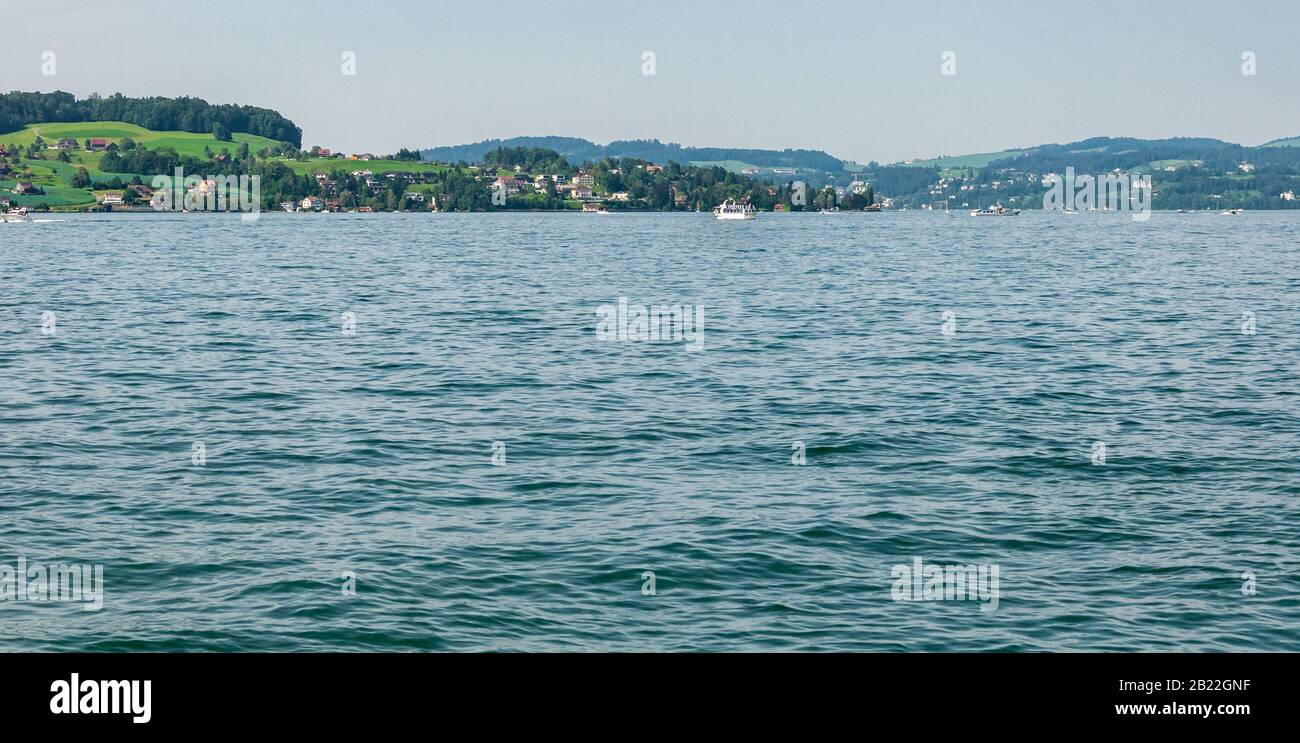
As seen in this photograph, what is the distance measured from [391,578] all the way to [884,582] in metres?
6.72

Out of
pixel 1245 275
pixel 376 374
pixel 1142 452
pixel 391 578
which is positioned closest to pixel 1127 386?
pixel 1142 452

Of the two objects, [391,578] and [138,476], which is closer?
[391,578]

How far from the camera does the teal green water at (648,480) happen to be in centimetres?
1648

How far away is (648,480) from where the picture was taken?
78.9 ft

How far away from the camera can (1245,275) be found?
92.5 m

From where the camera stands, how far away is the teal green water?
54.1 feet

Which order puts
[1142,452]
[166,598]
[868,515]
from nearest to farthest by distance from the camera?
[166,598], [868,515], [1142,452]
